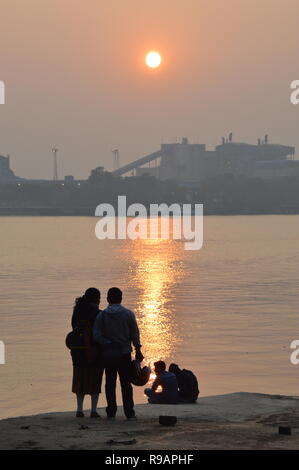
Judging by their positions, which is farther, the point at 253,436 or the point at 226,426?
the point at 226,426

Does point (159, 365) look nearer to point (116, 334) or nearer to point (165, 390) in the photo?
point (165, 390)

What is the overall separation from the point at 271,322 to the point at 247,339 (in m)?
5.21

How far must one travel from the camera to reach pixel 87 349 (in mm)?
12578

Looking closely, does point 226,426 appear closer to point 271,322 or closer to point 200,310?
point 271,322

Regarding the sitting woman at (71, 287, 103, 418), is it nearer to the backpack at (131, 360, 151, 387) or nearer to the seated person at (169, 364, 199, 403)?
the backpack at (131, 360, 151, 387)

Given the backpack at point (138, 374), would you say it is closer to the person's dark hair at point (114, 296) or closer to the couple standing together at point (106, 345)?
the couple standing together at point (106, 345)

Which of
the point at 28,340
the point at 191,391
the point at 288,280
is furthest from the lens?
the point at 288,280

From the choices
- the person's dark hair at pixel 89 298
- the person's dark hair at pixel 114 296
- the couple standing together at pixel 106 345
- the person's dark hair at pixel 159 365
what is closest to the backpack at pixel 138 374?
the couple standing together at pixel 106 345

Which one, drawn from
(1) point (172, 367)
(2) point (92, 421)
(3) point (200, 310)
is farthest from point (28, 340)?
(2) point (92, 421)

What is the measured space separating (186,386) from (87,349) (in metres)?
3.14

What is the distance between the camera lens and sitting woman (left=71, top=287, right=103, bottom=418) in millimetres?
12562

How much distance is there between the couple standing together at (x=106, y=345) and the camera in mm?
12391
